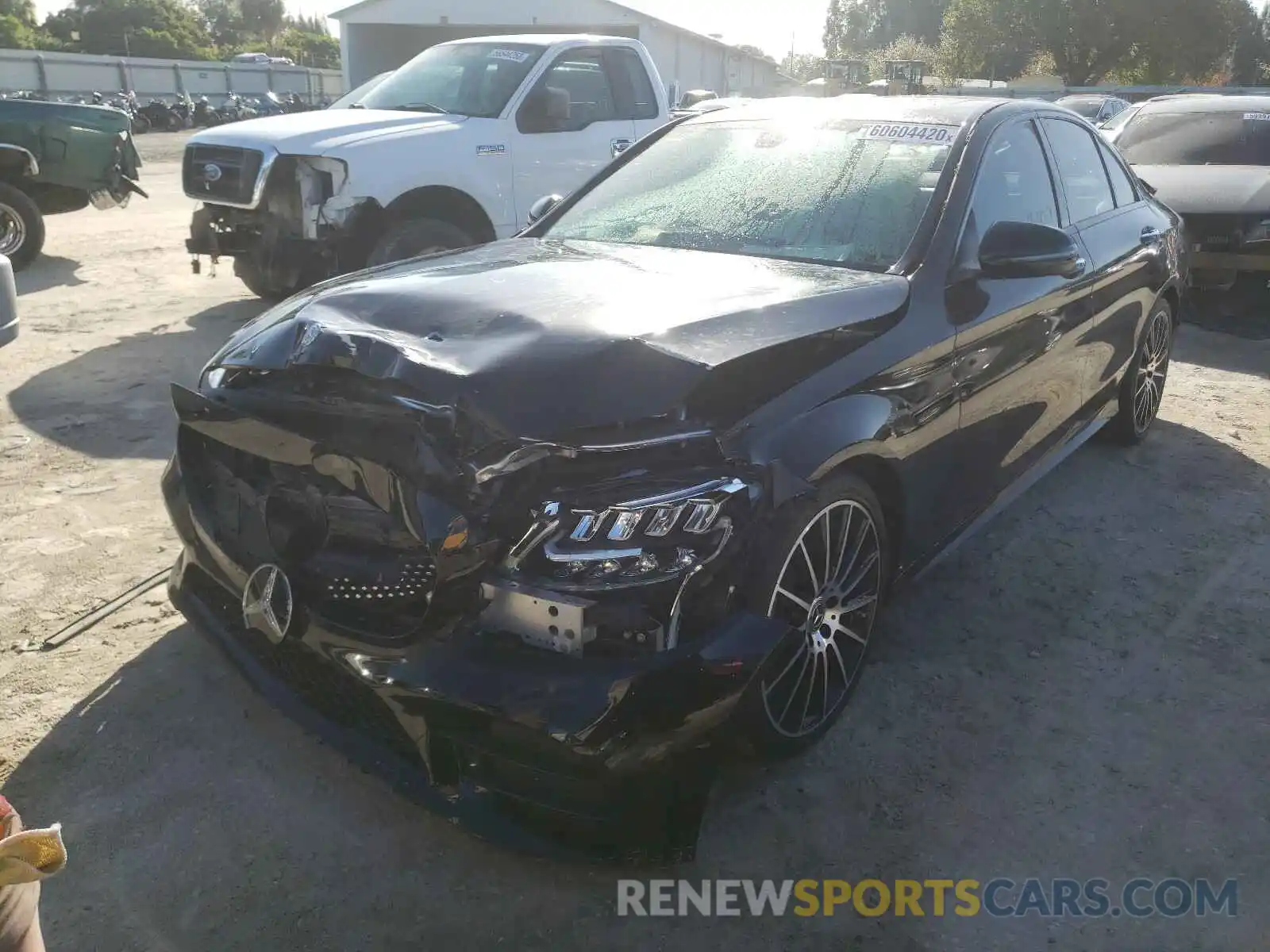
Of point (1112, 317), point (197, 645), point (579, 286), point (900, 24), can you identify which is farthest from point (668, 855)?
point (900, 24)

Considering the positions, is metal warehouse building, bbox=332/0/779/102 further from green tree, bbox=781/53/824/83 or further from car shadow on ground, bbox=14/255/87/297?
green tree, bbox=781/53/824/83

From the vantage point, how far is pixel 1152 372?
541 centimetres

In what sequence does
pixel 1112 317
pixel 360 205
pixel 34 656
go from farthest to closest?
Result: 1. pixel 360 205
2. pixel 1112 317
3. pixel 34 656

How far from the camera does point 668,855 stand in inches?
91.5

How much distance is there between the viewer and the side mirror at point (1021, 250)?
10.9 ft

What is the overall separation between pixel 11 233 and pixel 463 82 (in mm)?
4503

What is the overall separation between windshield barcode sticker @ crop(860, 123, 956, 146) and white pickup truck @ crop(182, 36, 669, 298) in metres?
2.92

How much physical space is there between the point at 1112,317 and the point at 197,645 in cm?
395

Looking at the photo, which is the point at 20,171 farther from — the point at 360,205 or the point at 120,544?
the point at 120,544

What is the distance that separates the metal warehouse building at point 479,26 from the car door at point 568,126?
24715 millimetres

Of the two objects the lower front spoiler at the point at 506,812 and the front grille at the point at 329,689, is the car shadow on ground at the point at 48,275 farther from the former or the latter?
the lower front spoiler at the point at 506,812

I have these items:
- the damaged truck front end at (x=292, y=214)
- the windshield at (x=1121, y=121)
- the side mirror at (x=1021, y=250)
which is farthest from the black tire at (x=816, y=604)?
the windshield at (x=1121, y=121)

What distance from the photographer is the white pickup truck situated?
673cm

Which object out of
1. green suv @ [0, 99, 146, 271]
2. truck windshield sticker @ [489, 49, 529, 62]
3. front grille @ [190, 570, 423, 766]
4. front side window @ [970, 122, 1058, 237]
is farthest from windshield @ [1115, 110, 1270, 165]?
green suv @ [0, 99, 146, 271]
